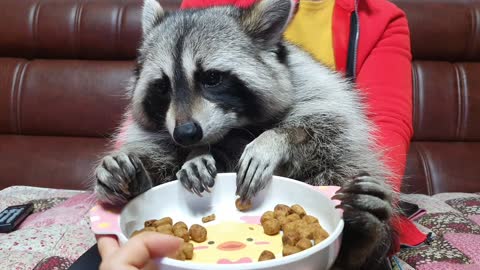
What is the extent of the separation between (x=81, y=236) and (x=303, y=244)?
108 centimetres

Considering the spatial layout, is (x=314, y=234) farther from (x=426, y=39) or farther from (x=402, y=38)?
(x=426, y=39)

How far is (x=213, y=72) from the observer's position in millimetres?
1204

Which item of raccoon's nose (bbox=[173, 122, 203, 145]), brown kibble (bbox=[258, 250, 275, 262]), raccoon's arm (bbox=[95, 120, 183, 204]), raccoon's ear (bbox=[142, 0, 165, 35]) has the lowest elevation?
raccoon's arm (bbox=[95, 120, 183, 204])

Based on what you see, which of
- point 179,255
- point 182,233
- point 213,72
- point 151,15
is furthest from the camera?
point 151,15

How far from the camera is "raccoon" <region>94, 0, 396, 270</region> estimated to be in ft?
3.54

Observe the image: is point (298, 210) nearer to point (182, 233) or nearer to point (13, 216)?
point (182, 233)

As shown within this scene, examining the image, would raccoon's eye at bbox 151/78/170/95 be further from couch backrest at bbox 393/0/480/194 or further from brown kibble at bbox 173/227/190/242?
couch backrest at bbox 393/0/480/194

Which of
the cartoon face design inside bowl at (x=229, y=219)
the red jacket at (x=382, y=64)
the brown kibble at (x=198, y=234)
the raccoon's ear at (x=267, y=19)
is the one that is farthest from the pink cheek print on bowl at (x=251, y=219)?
the red jacket at (x=382, y=64)

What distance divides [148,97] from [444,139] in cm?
188

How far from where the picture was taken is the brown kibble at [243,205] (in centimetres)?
98

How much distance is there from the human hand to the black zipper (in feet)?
3.68

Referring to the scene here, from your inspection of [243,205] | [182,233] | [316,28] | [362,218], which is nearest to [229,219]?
[243,205]

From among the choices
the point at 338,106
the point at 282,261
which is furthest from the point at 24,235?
the point at 282,261

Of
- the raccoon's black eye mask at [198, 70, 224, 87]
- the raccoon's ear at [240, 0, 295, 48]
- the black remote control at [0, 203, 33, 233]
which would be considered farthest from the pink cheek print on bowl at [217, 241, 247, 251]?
the black remote control at [0, 203, 33, 233]
